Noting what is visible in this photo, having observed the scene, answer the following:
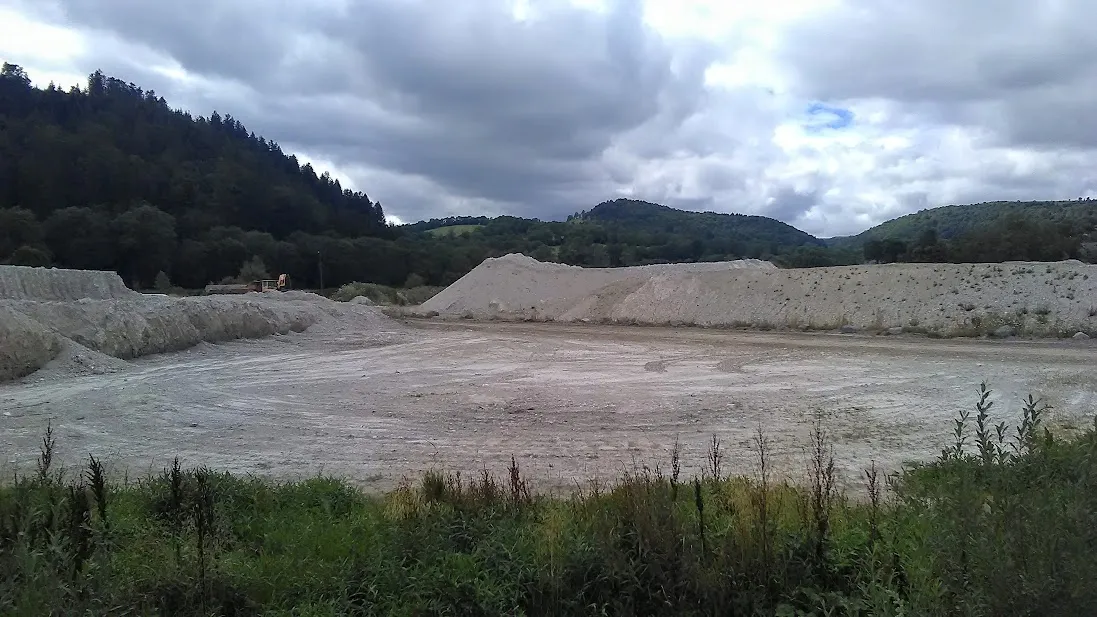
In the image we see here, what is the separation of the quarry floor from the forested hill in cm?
5762

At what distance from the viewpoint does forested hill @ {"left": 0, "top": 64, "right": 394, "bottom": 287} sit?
75.1 m

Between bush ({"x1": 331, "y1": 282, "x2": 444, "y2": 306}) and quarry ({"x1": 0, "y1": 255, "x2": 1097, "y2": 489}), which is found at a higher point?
bush ({"x1": 331, "y1": 282, "x2": 444, "y2": 306})

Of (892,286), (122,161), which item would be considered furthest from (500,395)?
(122,161)

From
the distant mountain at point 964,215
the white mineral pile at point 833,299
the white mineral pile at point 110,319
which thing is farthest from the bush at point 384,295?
the distant mountain at point 964,215

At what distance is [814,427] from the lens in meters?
11.6

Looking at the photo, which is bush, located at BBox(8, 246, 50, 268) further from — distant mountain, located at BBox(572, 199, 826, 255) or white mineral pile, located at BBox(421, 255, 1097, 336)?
distant mountain, located at BBox(572, 199, 826, 255)

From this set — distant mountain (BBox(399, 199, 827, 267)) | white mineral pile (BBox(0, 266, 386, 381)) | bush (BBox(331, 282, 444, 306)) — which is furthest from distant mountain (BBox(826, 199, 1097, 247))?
white mineral pile (BBox(0, 266, 386, 381))

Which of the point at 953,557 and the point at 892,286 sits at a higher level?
the point at 892,286

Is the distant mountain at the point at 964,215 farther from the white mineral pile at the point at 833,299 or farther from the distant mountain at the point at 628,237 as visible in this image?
the white mineral pile at the point at 833,299

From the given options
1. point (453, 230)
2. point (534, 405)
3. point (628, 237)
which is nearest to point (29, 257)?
point (534, 405)

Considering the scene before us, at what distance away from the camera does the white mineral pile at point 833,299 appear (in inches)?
1001

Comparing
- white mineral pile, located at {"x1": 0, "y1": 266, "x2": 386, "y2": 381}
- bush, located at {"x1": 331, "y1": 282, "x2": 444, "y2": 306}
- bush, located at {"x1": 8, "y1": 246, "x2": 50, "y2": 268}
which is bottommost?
white mineral pile, located at {"x1": 0, "y1": 266, "x2": 386, "y2": 381}

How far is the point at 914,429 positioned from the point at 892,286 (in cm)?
2181

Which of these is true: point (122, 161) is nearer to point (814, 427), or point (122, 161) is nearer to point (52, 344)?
point (52, 344)
